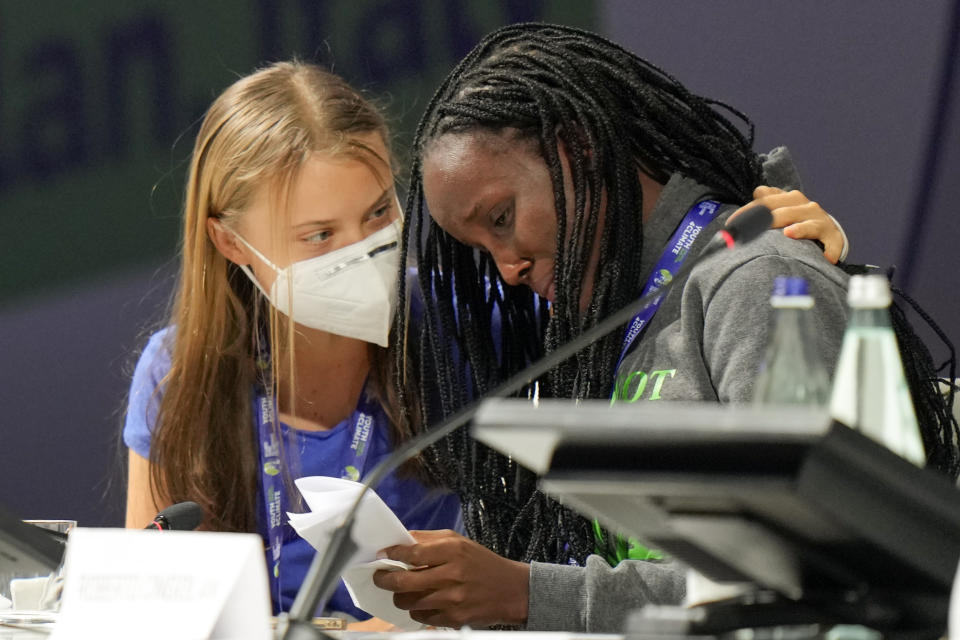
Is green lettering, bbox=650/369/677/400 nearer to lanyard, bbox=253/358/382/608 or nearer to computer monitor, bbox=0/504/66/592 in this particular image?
computer monitor, bbox=0/504/66/592

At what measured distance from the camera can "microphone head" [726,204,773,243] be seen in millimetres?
996

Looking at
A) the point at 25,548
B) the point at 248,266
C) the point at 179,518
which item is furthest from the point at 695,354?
the point at 248,266

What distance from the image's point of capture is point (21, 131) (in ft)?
8.77

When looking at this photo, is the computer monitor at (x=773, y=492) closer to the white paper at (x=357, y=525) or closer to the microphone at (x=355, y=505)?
the microphone at (x=355, y=505)

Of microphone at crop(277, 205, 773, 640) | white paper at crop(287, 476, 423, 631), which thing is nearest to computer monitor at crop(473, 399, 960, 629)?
microphone at crop(277, 205, 773, 640)

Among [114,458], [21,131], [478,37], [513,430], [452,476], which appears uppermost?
[478,37]

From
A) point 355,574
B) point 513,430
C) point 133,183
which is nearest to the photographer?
point 513,430

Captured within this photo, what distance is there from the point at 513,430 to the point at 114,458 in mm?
2168

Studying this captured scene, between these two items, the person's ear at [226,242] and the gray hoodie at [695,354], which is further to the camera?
the person's ear at [226,242]

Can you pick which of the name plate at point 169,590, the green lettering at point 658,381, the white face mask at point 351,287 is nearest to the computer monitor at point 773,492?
the name plate at point 169,590

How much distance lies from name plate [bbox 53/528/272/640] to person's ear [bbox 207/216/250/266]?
115 cm

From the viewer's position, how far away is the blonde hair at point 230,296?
1960 millimetres

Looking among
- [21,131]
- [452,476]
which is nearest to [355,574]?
[452,476]

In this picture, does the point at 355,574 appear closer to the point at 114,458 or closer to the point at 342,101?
the point at 342,101
